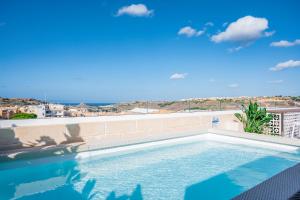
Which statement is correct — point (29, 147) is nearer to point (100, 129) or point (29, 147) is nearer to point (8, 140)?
point (8, 140)

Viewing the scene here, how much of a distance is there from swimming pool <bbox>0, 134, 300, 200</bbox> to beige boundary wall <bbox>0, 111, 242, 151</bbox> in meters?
0.66

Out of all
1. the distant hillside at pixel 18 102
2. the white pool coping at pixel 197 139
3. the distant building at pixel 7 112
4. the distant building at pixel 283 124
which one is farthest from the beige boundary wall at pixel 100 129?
the distant building at pixel 283 124

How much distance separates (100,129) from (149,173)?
97.0 inches

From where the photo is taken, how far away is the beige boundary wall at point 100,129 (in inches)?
241

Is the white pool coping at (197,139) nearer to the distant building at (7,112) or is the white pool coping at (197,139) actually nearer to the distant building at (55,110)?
the distant building at (55,110)

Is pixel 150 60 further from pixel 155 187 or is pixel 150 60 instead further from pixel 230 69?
pixel 155 187

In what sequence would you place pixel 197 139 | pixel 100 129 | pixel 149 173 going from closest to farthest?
1. pixel 149 173
2. pixel 100 129
3. pixel 197 139

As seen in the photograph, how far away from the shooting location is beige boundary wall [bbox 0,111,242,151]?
6133 millimetres

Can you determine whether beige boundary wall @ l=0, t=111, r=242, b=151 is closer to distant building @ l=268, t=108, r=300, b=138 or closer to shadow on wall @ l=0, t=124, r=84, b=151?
shadow on wall @ l=0, t=124, r=84, b=151

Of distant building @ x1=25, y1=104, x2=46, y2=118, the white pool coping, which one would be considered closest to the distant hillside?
distant building @ x1=25, y1=104, x2=46, y2=118

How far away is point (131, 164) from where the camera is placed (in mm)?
6344

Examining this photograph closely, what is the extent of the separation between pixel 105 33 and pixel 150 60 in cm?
912

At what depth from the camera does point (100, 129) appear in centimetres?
759

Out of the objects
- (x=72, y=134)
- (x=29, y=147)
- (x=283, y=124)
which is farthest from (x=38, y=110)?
(x=283, y=124)
